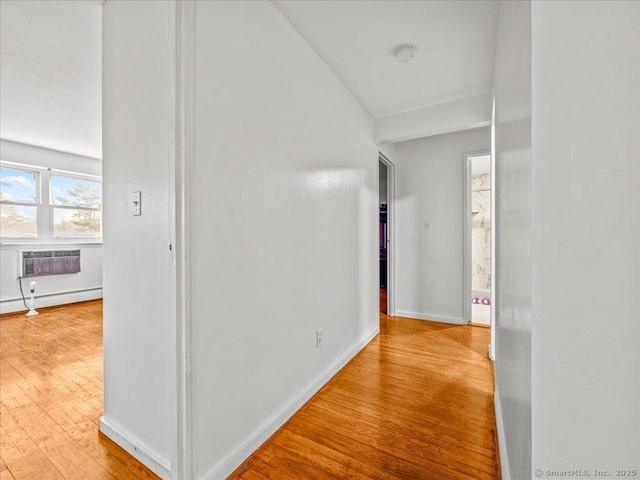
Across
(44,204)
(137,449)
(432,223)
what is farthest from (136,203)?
(44,204)

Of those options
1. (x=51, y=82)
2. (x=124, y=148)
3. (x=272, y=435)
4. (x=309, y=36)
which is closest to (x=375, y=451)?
(x=272, y=435)

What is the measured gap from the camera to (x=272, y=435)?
5.31 ft

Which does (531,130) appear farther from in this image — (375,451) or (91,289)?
(91,289)

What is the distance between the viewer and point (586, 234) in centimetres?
58

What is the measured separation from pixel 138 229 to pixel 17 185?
15.5 ft

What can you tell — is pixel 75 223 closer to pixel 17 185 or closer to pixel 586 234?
pixel 17 185

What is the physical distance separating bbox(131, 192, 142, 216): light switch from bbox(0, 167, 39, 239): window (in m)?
4.55

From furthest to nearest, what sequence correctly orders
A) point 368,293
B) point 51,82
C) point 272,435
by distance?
point 368,293 → point 51,82 → point 272,435

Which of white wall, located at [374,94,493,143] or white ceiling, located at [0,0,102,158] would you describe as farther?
white wall, located at [374,94,493,143]

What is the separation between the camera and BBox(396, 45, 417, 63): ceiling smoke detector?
2012mm

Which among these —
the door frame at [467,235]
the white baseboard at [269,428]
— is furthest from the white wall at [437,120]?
the white baseboard at [269,428]

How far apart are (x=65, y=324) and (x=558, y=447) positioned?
4.83m

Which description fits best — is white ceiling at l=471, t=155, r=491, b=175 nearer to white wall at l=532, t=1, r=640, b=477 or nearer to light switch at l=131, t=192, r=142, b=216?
white wall at l=532, t=1, r=640, b=477

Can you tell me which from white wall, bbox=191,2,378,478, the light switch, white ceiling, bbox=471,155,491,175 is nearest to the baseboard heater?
the light switch
